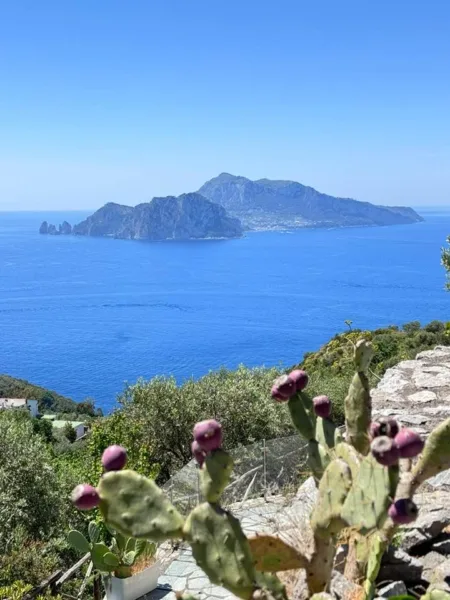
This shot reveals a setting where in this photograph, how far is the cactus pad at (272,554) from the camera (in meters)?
3.08

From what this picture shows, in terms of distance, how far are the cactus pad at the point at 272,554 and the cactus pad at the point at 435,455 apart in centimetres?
71

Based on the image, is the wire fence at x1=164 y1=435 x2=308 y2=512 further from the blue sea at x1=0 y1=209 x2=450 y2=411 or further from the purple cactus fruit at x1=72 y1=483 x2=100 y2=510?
the blue sea at x1=0 y1=209 x2=450 y2=411

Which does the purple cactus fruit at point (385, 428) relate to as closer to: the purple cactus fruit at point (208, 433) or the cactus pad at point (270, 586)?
the purple cactus fruit at point (208, 433)

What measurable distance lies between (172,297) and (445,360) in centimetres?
10394

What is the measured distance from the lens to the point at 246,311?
10256cm

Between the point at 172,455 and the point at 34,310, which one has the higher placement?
the point at 172,455

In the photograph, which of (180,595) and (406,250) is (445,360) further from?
(406,250)

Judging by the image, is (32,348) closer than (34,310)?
Yes

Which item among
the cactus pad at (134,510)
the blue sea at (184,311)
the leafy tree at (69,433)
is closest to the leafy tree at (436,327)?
the cactus pad at (134,510)

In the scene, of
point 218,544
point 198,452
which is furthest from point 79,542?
point 198,452

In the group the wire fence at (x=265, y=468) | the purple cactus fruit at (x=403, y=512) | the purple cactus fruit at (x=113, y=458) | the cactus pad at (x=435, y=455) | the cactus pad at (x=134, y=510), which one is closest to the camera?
the purple cactus fruit at (x=403, y=512)

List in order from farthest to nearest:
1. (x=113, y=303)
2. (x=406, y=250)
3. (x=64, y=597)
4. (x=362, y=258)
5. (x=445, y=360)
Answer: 1. (x=406, y=250)
2. (x=362, y=258)
3. (x=113, y=303)
4. (x=445, y=360)
5. (x=64, y=597)

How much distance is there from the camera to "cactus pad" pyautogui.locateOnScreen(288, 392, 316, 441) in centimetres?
352

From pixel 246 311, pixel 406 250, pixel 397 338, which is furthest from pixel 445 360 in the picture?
pixel 406 250
